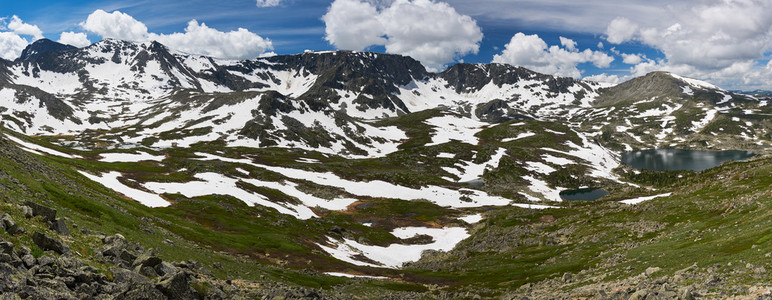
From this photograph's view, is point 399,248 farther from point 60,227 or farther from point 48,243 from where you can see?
point 48,243

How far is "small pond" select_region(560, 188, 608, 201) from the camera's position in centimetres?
16975

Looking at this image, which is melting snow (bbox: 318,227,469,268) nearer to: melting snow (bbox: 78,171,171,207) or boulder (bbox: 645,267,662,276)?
melting snow (bbox: 78,171,171,207)

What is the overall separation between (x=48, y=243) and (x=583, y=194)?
187 m

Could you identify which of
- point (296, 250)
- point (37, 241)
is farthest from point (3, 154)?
point (37, 241)

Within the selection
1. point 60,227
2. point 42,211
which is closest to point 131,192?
point 42,211

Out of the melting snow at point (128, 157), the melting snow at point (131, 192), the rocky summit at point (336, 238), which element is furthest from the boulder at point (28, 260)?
the melting snow at point (128, 157)

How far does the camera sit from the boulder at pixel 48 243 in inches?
742

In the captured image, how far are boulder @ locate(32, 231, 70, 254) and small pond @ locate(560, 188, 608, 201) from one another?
173 m

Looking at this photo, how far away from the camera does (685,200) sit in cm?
7181

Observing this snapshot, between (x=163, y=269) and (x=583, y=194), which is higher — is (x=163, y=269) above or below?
above

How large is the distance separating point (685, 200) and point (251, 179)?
11184cm

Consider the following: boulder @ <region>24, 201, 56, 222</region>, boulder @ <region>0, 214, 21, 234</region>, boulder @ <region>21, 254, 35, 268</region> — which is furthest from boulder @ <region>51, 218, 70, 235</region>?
boulder @ <region>21, 254, 35, 268</region>

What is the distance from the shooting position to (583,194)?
176 metres

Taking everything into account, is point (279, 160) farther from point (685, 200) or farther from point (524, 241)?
point (685, 200)
